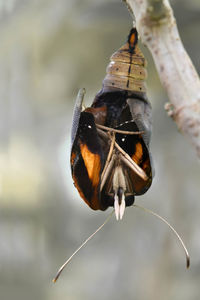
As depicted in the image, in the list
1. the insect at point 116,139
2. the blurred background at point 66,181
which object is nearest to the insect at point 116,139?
the insect at point 116,139

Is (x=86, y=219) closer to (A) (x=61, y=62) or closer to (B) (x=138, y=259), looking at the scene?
(B) (x=138, y=259)

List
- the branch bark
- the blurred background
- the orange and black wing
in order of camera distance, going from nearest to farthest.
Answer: the branch bark
the orange and black wing
the blurred background

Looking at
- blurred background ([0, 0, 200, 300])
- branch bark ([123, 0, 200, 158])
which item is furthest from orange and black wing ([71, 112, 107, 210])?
blurred background ([0, 0, 200, 300])

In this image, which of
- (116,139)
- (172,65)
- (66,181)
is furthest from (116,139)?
(66,181)

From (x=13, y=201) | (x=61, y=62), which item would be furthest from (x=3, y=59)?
(x=13, y=201)

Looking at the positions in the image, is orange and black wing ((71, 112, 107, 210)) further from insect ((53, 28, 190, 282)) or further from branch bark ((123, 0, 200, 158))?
branch bark ((123, 0, 200, 158))
